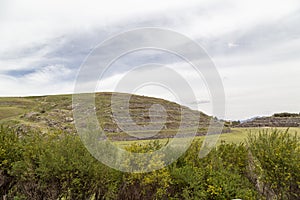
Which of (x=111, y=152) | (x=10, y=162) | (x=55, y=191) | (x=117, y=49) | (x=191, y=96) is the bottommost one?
(x=55, y=191)

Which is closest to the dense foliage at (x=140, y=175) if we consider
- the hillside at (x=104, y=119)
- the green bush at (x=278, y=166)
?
the green bush at (x=278, y=166)

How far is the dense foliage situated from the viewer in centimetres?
577

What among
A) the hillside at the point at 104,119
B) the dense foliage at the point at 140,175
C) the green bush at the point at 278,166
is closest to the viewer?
the dense foliage at the point at 140,175

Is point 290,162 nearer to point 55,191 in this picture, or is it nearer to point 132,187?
point 132,187

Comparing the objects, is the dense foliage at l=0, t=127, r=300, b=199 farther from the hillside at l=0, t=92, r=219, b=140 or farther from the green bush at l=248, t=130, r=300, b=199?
the hillside at l=0, t=92, r=219, b=140

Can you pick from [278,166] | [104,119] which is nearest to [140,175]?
[278,166]

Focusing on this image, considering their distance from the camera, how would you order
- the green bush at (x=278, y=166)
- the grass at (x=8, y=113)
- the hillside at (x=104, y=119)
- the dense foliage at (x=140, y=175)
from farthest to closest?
Result: the grass at (x=8, y=113) < the hillside at (x=104, y=119) < the green bush at (x=278, y=166) < the dense foliage at (x=140, y=175)

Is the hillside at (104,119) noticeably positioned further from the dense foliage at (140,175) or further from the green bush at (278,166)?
the green bush at (278,166)

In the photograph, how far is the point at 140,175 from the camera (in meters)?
5.86

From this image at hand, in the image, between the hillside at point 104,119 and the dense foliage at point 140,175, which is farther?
the hillside at point 104,119

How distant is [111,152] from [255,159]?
321 centimetres

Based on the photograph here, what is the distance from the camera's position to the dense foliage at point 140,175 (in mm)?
5770

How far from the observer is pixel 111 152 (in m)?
6.15

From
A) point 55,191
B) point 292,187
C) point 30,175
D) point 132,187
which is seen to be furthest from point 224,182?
point 30,175
